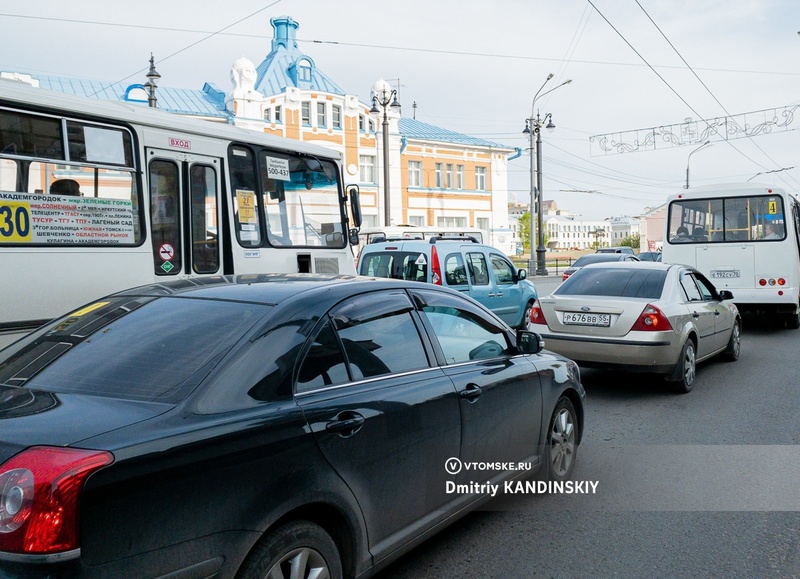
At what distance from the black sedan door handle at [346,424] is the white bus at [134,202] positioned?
14.0 ft

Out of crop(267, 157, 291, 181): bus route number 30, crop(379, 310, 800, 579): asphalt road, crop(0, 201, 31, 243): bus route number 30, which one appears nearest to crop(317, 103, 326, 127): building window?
crop(267, 157, 291, 181): bus route number 30

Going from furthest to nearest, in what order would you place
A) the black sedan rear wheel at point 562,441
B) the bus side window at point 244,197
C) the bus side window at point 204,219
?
the bus side window at point 244,197 → the bus side window at point 204,219 → the black sedan rear wheel at point 562,441

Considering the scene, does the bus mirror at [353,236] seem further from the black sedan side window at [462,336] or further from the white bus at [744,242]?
the white bus at [744,242]

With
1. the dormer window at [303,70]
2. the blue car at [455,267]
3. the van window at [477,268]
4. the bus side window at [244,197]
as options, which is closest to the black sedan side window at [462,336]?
the bus side window at [244,197]

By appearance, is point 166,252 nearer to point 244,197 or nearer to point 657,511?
point 244,197

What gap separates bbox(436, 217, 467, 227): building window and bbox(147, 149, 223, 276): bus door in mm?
45445

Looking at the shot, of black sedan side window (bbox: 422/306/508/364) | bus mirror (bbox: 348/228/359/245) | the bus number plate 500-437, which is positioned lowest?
the bus number plate 500-437

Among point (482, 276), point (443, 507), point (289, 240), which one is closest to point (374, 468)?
point (443, 507)

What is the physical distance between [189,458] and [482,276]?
10.5 meters

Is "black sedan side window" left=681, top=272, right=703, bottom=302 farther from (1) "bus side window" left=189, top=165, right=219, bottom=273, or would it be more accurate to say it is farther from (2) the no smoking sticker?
(2) the no smoking sticker

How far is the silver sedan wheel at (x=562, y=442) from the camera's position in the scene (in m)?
5.00

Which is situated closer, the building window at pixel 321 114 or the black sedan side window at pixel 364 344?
the black sedan side window at pixel 364 344

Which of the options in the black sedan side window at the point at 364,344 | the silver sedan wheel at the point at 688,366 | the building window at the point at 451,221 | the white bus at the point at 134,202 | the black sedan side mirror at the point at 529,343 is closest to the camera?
the black sedan side window at the point at 364,344

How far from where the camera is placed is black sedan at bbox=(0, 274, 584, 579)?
225 centimetres
